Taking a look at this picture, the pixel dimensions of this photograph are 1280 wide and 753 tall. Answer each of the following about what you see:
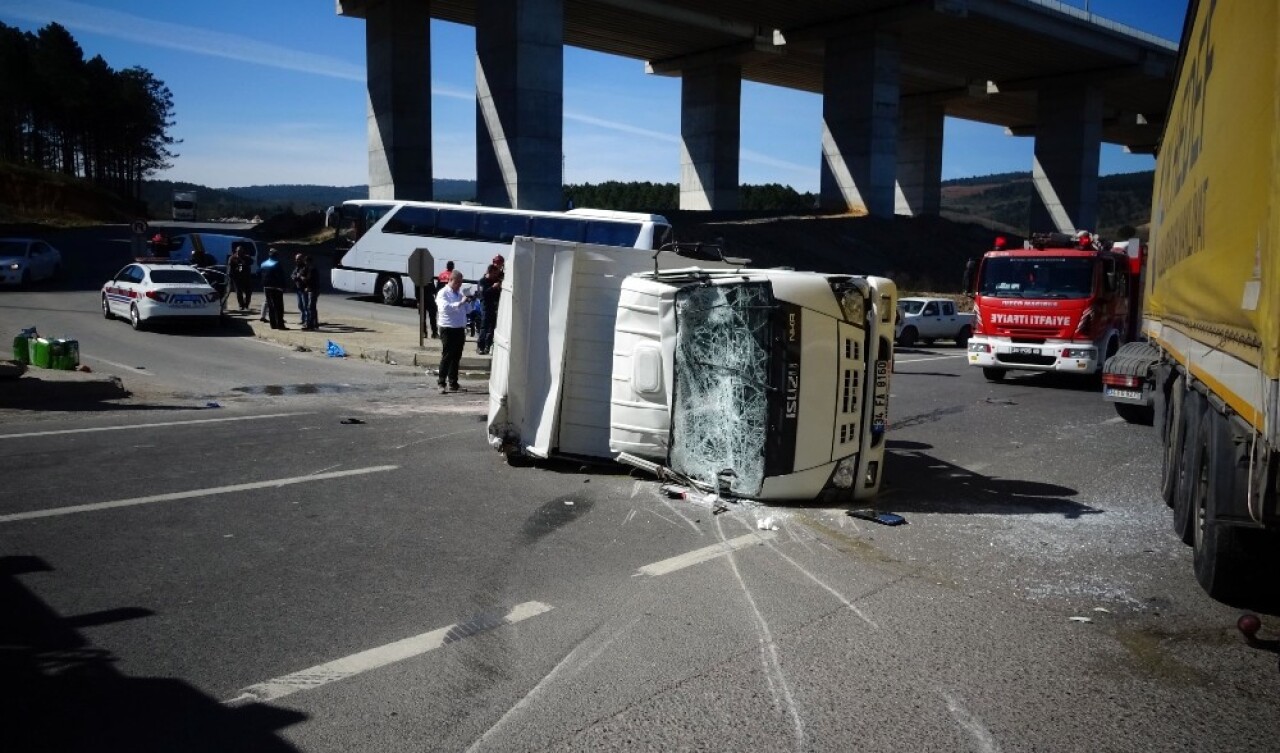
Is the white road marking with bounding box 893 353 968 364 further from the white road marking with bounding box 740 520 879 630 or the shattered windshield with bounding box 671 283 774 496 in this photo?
the white road marking with bounding box 740 520 879 630

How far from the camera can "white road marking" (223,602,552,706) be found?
13.3 ft

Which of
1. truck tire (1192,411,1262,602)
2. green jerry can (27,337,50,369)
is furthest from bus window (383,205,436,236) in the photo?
truck tire (1192,411,1262,602)

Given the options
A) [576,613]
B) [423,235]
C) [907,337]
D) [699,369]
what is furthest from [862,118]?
[576,613]

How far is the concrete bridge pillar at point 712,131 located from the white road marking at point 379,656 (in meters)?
50.6

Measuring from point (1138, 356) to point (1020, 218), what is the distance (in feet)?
422

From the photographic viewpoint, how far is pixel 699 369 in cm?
764

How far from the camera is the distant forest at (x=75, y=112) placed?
71.2m

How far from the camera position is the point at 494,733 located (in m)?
3.74

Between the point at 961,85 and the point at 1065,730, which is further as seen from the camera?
the point at 961,85

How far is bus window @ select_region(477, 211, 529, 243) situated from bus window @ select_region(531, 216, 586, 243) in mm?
643

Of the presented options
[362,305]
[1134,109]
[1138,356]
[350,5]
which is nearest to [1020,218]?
[1134,109]

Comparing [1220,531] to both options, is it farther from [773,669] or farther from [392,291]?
[392,291]

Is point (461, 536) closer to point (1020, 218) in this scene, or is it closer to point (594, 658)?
point (594, 658)

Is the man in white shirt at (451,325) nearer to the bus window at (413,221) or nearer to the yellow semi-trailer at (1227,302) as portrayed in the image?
the yellow semi-trailer at (1227,302)
